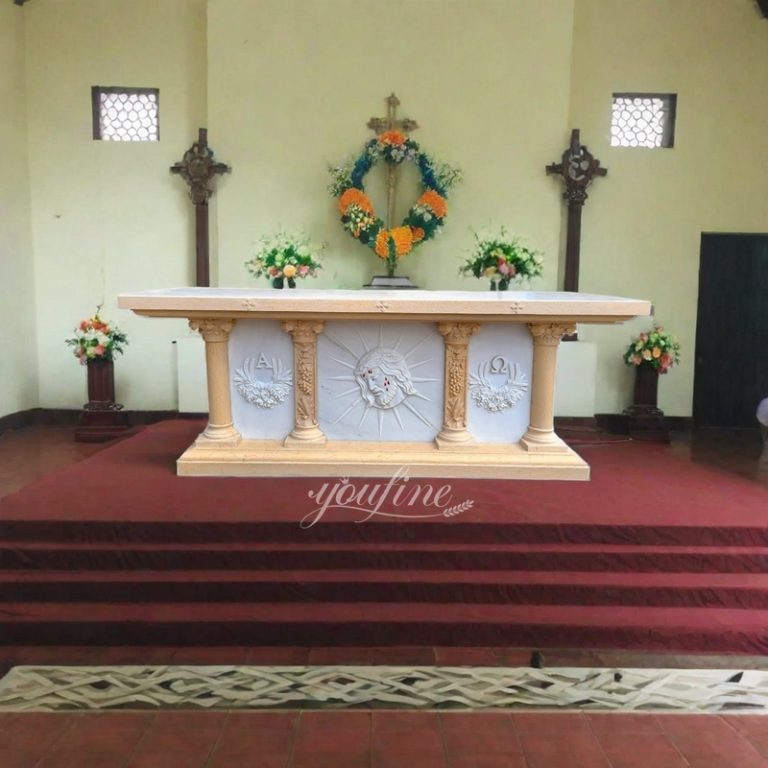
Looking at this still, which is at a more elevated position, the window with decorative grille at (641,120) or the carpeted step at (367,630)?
the window with decorative grille at (641,120)

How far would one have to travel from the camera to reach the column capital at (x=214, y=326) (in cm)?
446

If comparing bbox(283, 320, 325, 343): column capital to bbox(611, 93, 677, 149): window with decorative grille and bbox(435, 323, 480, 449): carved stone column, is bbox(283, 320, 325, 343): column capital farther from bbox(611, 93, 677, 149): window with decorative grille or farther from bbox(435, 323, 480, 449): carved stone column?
bbox(611, 93, 677, 149): window with decorative grille

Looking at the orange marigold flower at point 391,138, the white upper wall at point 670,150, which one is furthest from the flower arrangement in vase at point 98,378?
the white upper wall at point 670,150

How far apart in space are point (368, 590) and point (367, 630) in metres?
0.24

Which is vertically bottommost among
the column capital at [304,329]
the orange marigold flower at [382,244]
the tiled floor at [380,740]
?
the tiled floor at [380,740]

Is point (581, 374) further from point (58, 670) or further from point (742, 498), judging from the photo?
point (58, 670)

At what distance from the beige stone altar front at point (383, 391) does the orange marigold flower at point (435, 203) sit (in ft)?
7.65

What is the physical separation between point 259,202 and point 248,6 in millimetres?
1831

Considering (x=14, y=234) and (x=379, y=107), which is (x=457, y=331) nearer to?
(x=379, y=107)

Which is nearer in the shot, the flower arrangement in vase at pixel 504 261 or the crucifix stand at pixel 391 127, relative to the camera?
the flower arrangement in vase at pixel 504 261

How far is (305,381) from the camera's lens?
4.57 meters

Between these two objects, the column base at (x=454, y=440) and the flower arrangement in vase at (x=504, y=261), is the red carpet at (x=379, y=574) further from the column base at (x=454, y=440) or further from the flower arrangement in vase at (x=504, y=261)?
the flower arrangement in vase at (x=504, y=261)

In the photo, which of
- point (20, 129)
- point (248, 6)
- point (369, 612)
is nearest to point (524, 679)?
point (369, 612)

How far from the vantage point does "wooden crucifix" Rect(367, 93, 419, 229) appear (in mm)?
6879
